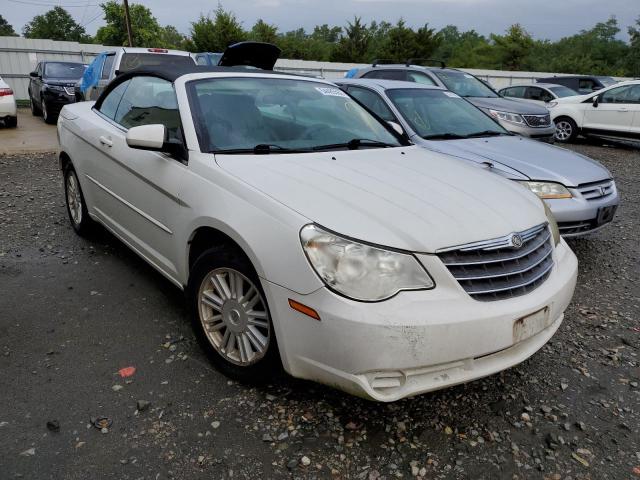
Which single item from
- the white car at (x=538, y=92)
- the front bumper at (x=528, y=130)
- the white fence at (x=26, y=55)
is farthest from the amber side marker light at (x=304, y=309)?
the white fence at (x=26, y=55)

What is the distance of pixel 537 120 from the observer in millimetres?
9406

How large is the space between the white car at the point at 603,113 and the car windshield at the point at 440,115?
7.38 m

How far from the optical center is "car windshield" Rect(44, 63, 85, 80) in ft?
43.6

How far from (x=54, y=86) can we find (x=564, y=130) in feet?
40.7

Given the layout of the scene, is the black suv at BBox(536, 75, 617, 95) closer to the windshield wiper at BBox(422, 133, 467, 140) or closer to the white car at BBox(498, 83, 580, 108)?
the white car at BBox(498, 83, 580, 108)

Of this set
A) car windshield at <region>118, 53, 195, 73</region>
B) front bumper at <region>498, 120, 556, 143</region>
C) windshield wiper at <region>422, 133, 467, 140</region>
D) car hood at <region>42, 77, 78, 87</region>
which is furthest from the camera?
car hood at <region>42, 77, 78, 87</region>

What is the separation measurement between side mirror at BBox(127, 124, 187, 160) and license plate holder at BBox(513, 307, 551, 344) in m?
1.92

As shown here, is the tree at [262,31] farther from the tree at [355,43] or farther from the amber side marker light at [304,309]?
the amber side marker light at [304,309]

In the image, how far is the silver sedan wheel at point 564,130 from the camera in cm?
1261

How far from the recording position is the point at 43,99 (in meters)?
13.0

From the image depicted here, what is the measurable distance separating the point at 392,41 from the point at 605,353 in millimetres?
42077

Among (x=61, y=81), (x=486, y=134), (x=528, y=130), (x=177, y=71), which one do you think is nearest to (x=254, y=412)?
(x=177, y=71)

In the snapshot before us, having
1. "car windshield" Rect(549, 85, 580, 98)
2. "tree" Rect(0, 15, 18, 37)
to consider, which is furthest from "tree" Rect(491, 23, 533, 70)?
"tree" Rect(0, 15, 18, 37)

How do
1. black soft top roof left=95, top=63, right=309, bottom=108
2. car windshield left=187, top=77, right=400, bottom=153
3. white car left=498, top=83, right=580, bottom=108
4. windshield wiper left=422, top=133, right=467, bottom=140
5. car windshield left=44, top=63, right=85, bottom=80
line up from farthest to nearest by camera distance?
white car left=498, top=83, right=580, bottom=108 → car windshield left=44, top=63, right=85, bottom=80 → windshield wiper left=422, top=133, right=467, bottom=140 → black soft top roof left=95, top=63, right=309, bottom=108 → car windshield left=187, top=77, right=400, bottom=153
